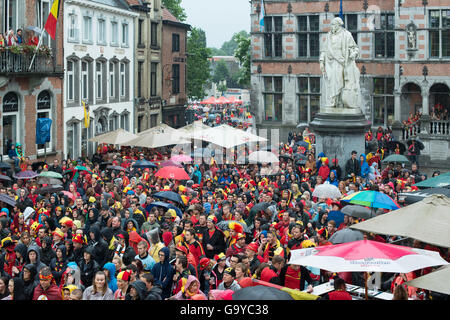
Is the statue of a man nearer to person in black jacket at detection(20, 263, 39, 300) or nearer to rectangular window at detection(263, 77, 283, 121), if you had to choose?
person in black jacket at detection(20, 263, 39, 300)

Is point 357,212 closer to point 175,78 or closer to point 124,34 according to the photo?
point 124,34

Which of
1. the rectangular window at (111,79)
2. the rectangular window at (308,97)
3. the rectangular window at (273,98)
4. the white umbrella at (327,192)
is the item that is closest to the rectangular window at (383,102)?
the rectangular window at (308,97)

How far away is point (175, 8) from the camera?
67188 millimetres

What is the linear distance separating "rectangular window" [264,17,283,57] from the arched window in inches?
738

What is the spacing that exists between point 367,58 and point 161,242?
3079 centimetres

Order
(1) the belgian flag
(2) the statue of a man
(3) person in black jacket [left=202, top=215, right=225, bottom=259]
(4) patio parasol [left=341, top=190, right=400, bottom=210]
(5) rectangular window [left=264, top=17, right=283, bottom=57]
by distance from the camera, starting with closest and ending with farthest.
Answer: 1. (3) person in black jacket [left=202, top=215, right=225, bottom=259]
2. (4) patio parasol [left=341, top=190, right=400, bottom=210]
3. (2) the statue of a man
4. (1) the belgian flag
5. (5) rectangular window [left=264, top=17, right=283, bottom=57]

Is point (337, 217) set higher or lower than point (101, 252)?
higher

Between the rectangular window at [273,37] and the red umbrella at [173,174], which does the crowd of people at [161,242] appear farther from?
the rectangular window at [273,37]

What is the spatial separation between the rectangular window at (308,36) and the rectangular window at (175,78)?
35.8ft

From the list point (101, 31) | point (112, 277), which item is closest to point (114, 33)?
point (101, 31)

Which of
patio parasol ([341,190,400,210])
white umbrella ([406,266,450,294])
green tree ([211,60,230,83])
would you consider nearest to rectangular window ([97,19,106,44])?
patio parasol ([341,190,400,210])

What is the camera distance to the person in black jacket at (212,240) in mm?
13367

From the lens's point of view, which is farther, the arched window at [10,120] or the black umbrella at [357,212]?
the arched window at [10,120]

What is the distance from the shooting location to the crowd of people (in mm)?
10430
